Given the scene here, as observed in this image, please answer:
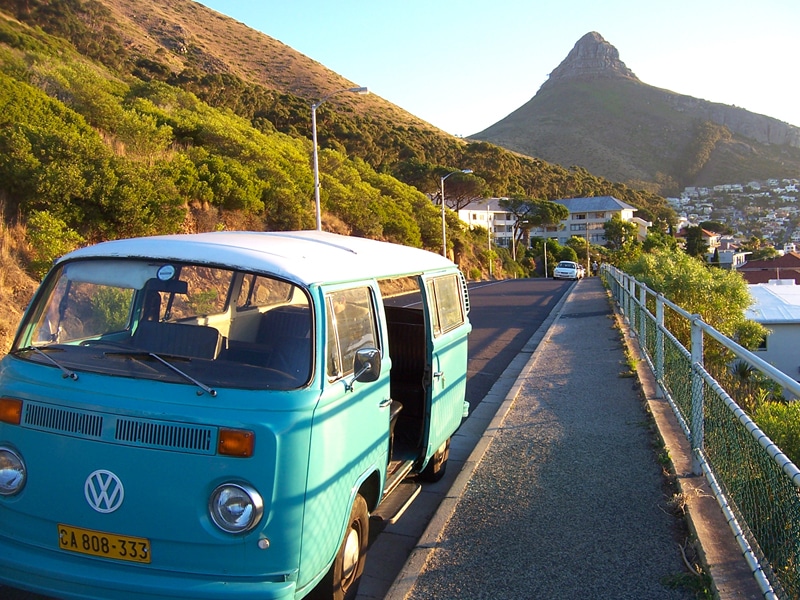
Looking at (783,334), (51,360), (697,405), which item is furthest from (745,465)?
(783,334)

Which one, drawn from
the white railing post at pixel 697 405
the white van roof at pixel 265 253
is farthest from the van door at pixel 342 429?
the white railing post at pixel 697 405

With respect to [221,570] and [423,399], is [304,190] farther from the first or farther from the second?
[221,570]

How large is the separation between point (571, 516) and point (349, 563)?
5.91ft

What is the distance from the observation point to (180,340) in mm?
3555

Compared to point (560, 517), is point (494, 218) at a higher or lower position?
higher

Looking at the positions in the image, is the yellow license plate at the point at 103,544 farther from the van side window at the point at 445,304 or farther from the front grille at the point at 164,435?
the van side window at the point at 445,304

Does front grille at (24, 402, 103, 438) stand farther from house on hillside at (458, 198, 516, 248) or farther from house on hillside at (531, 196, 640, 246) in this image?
house on hillside at (531, 196, 640, 246)

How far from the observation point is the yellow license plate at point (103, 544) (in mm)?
3082

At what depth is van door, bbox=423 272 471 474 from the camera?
5336mm

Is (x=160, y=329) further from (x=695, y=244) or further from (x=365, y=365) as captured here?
(x=695, y=244)

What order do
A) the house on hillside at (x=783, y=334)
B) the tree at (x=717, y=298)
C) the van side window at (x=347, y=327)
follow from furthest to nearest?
the house on hillside at (x=783, y=334), the tree at (x=717, y=298), the van side window at (x=347, y=327)

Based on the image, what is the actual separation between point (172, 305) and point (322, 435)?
4.32 feet

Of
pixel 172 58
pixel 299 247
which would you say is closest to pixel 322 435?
pixel 299 247

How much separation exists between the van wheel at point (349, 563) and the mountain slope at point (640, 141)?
157 m
